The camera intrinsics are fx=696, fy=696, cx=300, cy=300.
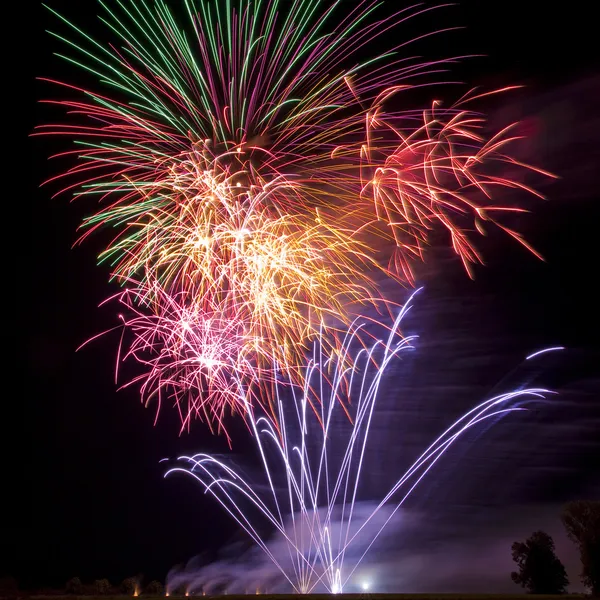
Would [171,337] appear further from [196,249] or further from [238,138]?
[238,138]

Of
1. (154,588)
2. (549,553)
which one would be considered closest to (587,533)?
(549,553)

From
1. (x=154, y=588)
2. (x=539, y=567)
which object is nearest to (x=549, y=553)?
(x=539, y=567)

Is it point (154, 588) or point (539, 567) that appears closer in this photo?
point (539, 567)

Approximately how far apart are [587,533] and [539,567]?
2268mm

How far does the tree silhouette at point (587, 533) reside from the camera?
66.3ft

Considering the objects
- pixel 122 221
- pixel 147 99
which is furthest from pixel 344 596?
pixel 147 99

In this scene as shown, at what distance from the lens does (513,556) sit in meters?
22.9

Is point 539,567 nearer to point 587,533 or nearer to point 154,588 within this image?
point 587,533

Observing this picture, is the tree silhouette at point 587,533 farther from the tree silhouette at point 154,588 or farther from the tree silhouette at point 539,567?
the tree silhouette at point 154,588

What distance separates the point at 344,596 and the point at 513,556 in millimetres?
8245

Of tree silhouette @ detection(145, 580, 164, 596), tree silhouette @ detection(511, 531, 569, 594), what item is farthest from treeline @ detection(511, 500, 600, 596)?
tree silhouette @ detection(145, 580, 164, 596)

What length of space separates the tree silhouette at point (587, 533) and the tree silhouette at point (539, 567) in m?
0.89

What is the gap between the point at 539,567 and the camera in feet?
73.1

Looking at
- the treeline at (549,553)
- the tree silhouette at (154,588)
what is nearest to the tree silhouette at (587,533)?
the treeline at (549,553)
